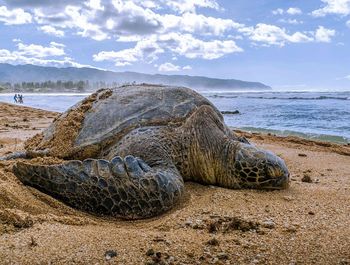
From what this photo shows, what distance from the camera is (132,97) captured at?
14.2 ft

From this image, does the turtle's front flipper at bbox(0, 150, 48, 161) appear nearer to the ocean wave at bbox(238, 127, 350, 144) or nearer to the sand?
the sand

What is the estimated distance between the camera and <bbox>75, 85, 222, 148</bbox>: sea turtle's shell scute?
398cm

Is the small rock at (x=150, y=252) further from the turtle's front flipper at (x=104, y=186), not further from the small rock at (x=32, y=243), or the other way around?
the turtle's front flipper at (x=104, y=186)

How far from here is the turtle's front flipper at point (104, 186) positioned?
9.63 feet

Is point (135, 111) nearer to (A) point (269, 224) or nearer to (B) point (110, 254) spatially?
(A) point (269, 224)

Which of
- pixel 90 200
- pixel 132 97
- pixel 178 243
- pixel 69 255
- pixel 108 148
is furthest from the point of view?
pixel 132 97

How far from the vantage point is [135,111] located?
4094mm

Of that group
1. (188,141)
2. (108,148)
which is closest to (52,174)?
(108,148)

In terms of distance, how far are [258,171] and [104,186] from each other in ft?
5.41

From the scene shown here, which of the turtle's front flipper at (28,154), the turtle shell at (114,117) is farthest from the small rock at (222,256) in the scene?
the turtle's front flipper at (28,154)

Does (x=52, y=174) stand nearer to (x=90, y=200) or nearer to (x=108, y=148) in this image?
(x=90, y=200)

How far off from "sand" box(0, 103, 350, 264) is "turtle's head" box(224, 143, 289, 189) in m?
0.17

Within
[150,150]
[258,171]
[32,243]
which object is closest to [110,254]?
[32,243]

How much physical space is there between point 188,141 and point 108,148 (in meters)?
0.76
